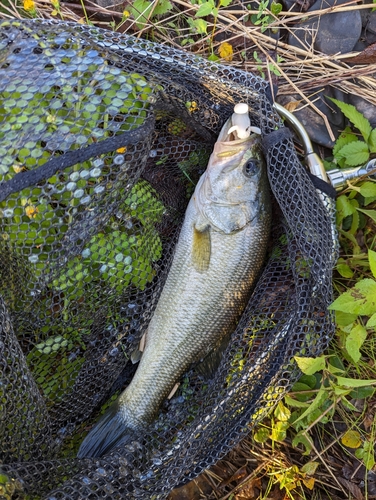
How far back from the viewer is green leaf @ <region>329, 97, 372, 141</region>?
3051 mm

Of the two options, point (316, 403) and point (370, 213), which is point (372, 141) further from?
point (316, 403)

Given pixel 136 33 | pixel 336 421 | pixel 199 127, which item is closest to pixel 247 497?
pixel 336 421

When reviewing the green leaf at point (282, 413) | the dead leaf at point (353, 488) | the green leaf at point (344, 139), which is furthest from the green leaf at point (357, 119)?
the dead leaf at point (353, 488)

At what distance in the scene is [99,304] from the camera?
277cm

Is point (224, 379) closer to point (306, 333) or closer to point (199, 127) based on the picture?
point (306, 333)

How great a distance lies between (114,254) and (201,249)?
531 millimetres

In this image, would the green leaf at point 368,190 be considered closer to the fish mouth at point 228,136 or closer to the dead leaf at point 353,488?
the fish mouth at point 228,136

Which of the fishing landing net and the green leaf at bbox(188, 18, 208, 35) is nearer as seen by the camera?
the fishing landing net

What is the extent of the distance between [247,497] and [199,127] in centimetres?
251

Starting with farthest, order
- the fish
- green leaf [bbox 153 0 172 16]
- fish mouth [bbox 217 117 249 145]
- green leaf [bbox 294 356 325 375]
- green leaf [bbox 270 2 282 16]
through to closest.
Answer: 1. green leaf [bbox 270 2 282 16]
2. green leaf [bbox 153 0 172 16]
3. the fish
4. fish mouth [bbox 217 117 249 145]
5. green leaf [bbox 294 356 325 375]

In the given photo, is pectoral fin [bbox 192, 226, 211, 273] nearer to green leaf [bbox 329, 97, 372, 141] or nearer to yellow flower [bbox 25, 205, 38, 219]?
yellow flower [bbox 25, 205, 38, 219]

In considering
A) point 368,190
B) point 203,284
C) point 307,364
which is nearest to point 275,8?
point 368,190

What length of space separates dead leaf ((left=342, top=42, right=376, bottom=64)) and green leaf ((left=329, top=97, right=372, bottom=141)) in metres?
0.40

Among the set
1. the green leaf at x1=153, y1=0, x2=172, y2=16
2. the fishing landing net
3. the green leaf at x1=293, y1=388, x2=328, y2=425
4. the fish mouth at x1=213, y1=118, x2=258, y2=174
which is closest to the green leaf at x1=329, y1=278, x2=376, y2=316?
the fishing landing net
